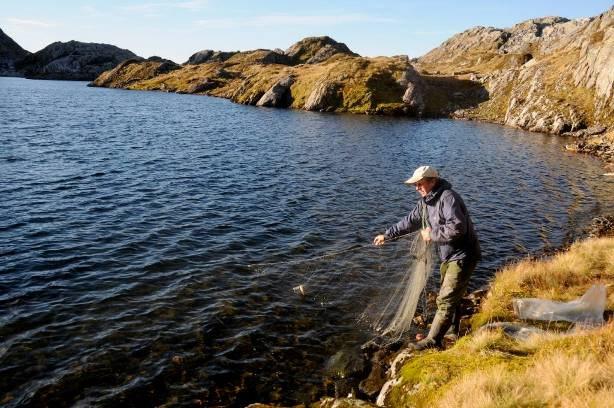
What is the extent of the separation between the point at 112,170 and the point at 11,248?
17361 mm

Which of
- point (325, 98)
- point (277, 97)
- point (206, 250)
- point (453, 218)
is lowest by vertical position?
point (206, 250)

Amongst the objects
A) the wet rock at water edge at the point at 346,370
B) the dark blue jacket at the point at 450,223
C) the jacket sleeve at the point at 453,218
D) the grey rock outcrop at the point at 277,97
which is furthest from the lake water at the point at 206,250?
the grey rock outcrop at the point at 277,97

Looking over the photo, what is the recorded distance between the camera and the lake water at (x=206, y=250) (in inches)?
494

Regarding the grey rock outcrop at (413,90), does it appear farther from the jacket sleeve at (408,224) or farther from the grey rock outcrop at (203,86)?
the jacket sleeve at (408,224)

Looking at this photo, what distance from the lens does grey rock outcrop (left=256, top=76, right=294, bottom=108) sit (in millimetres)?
114938

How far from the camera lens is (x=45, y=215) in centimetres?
2444

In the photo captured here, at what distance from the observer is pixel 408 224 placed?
511 inches

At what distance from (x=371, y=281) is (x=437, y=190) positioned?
25.8 ft

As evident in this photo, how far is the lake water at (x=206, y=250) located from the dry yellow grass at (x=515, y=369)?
11.6 ft

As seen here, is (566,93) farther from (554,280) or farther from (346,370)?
(346,370)

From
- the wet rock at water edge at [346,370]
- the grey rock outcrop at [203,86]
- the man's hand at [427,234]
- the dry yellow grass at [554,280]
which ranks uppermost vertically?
the grey rock outcrop at [203,86]

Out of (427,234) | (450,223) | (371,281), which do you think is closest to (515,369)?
(450,223)

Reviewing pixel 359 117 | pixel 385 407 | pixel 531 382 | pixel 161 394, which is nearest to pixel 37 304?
pixel 161 394

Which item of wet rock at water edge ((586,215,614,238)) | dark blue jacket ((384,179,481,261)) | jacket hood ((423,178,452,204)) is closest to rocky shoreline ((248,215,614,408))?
dark blue jacket ((384,179,481,261))
